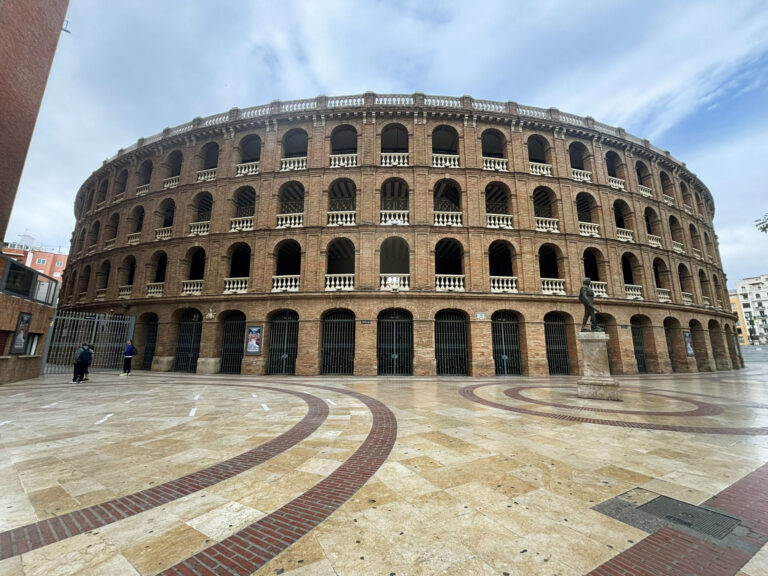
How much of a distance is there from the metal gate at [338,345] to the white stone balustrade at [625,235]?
1782cm

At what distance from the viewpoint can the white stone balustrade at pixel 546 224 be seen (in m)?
18.1

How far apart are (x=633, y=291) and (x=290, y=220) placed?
71.4 feet

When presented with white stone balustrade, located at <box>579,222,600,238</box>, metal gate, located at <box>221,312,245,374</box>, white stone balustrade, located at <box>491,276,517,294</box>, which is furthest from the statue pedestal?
metal gate, located at <box>221,312,245,374</box>

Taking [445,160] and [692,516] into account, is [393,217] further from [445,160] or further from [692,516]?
[692,516]

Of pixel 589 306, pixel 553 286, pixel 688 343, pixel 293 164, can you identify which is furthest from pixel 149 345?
pixel 688 343

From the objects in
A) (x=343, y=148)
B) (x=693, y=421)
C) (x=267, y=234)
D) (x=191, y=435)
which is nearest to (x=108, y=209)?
(x=267, y=234)

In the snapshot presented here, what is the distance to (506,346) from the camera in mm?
17047

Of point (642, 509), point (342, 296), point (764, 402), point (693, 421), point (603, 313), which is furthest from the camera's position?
point (603, 313)

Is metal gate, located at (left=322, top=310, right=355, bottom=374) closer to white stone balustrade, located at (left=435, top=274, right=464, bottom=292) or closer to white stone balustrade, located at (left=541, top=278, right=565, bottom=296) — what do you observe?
white stone balustrade, located at (left=435, top=274, right=464, bottom=292)

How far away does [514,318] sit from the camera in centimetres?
1780

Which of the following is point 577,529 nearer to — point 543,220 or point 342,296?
point 342,296

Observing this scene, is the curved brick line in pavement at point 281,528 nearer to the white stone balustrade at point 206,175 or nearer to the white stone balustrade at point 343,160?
the white stone balustrade at point 343,160

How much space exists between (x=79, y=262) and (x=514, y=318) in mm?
32878

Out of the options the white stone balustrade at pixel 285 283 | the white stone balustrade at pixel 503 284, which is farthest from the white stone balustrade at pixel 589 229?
the white stone balustrade at pixel 285 283
